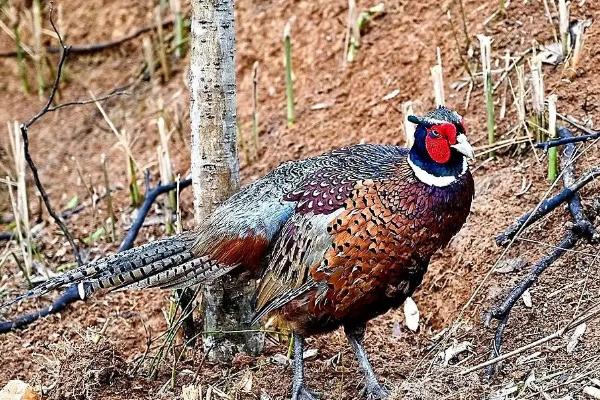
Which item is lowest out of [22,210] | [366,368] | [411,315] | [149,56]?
[411,315]

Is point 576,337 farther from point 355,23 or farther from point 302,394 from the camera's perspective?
point 355,23

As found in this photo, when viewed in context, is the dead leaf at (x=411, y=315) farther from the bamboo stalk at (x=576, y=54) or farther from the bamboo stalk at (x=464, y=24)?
the bamboo stalk at (x=464, y=24)

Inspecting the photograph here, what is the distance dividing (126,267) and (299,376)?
3.00 feet

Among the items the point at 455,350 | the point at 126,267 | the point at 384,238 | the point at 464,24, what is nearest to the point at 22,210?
the point at 126,267

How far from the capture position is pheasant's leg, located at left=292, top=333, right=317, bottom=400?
418 centimetres

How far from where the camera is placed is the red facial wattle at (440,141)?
3.92 meters

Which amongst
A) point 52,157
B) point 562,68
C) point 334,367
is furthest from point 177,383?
point 52,157

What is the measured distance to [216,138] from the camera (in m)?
4.41

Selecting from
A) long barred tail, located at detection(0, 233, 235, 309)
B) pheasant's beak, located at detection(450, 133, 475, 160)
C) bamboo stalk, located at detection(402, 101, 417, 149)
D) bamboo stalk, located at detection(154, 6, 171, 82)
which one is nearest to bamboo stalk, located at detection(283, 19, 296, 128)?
bamboo stalk, located at detection(402, 101, 417, 149)

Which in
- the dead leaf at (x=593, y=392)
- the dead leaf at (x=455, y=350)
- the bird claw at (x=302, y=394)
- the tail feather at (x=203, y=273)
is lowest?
the bird claw at (x=302, y=394)

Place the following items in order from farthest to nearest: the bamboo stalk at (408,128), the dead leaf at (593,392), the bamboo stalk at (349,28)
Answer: the bamboo stalk at (349,28)
the bamboo stalk at (408,128)
the dead leaf at (593,392)

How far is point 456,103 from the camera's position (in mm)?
5754

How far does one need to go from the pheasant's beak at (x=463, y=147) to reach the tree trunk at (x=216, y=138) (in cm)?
110

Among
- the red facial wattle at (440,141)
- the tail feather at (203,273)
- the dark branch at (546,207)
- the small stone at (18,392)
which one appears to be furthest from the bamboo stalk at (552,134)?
the small stone at (18,392)
